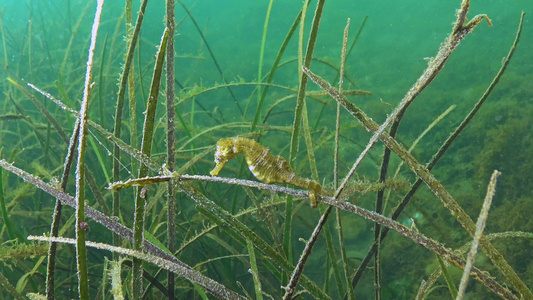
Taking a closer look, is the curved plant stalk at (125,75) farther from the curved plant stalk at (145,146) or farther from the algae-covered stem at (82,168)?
the algae-covered stem at (82,168)

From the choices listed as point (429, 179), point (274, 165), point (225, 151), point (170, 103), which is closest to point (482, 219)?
point (429, 179)

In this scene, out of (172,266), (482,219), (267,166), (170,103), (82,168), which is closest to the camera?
(482,219)

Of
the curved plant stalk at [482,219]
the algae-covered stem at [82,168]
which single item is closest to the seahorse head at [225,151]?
the algae-covered stem at [82,168]

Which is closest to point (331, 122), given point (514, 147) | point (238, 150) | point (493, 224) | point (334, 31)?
point (514, 147)

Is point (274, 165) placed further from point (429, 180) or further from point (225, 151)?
point (429, 180)

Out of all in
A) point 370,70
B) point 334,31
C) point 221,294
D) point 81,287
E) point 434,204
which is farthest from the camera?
point 334,31

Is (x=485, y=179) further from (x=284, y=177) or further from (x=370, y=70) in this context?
(x=370, y=70)

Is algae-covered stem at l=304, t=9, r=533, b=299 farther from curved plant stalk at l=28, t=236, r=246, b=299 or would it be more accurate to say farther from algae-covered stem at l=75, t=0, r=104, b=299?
algae-covered stem at l=75, t=0, r=104, b=299
